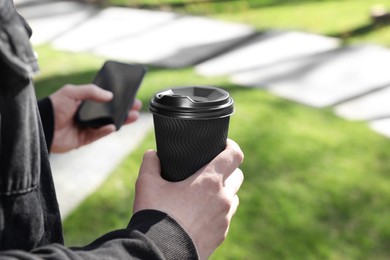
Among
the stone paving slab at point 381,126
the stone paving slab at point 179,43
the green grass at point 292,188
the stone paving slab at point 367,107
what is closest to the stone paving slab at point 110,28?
the stone paving slab at point 179,43

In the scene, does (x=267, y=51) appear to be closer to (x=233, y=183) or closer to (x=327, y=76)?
(x=327, y=76)

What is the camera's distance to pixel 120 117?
221 cm

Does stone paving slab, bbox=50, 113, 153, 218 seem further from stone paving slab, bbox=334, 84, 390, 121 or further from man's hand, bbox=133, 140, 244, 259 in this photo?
man's hand, bbox=133, 140, 244, 259

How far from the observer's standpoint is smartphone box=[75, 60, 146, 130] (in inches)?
86.9

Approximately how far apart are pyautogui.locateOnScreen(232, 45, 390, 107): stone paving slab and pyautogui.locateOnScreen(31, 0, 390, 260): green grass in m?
0.22

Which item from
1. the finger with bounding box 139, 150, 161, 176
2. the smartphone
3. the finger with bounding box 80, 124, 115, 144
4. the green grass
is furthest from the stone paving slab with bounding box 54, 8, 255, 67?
the finger with bounding box 139, 150, 161, 176

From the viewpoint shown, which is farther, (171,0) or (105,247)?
(171,0)

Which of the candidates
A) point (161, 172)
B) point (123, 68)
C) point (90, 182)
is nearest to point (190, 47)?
point (90, 182)

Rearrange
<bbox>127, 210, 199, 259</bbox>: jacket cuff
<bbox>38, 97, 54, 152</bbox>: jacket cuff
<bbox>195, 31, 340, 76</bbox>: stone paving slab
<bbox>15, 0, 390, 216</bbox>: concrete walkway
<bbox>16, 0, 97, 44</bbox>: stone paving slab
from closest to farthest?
<bbox>127, 210, 199, 259</bbox>: jacket cuff
<bbox>38, 97, 54, 152</bbox>: jacket cuff
<bbox>15, 0, 390, 216</bbox>: concrete walkway
<bbox>195, 31, 340, 76</bbox>: stone paving slab
<bbox>16, 0, 97, 44</bbox>: stone paving slab

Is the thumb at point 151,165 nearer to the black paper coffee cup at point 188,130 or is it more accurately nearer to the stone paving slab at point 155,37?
the black paper coffee cup at point 188,130

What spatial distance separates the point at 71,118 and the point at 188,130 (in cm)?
90

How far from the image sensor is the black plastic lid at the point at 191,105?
129 centimetres

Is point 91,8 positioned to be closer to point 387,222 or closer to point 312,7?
point 312,7

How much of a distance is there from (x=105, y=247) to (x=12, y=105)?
1.00 feet
